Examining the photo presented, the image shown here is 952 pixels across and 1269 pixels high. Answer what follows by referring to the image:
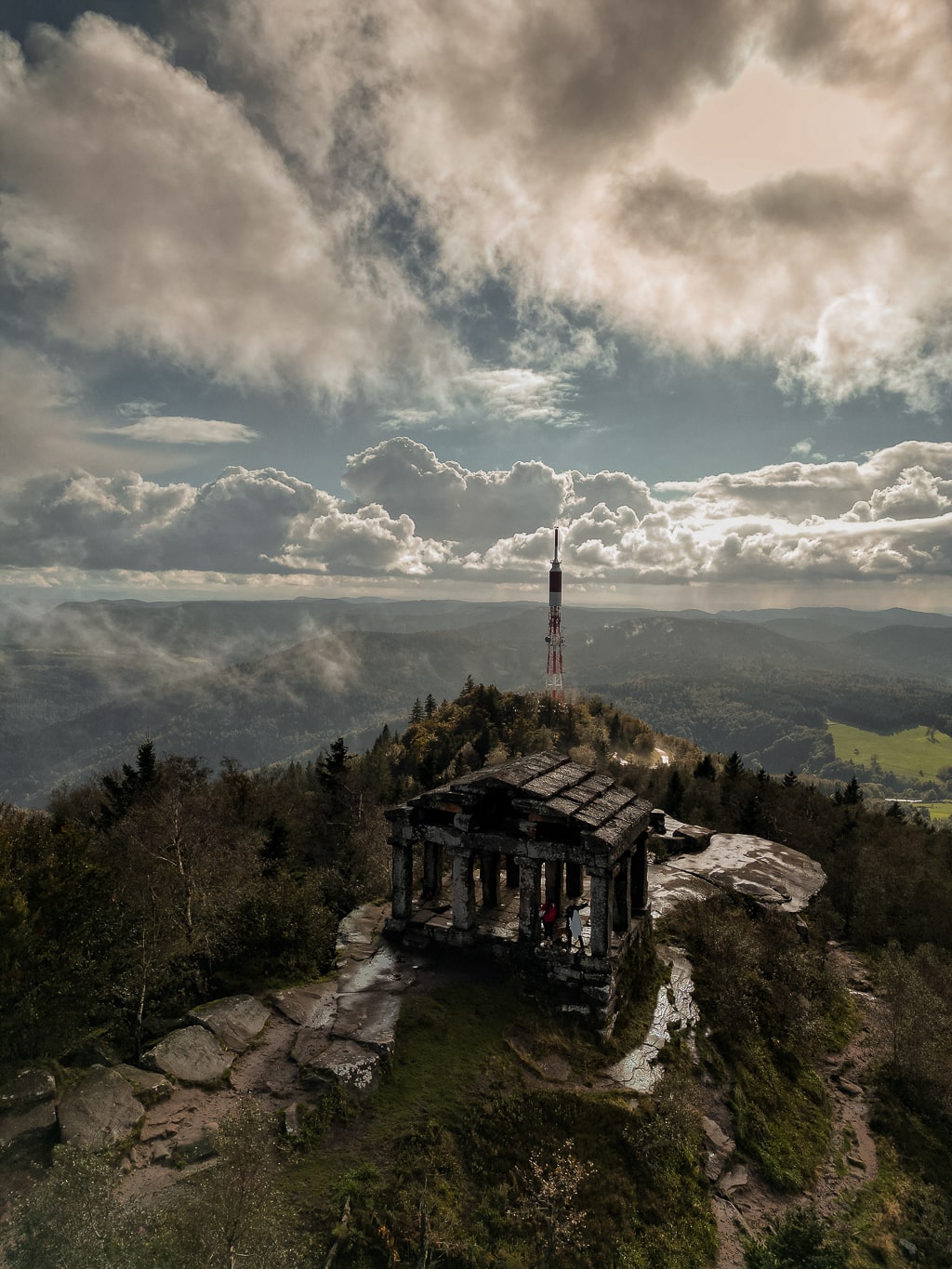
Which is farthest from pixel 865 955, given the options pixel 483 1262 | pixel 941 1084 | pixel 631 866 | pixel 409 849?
pixel 483 1262

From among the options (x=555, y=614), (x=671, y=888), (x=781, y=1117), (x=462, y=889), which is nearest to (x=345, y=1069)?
(x=462, y=889)

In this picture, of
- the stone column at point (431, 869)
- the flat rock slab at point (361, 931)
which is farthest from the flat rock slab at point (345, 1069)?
the stone column at point (431, 869)

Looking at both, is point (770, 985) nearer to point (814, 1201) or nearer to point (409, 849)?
point (814, 1201)

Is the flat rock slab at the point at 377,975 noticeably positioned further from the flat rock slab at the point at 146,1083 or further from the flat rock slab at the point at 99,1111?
the flat rock slab at the point at 99,1111

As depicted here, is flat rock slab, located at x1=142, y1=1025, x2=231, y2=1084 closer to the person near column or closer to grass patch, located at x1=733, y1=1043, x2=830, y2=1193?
the person near column

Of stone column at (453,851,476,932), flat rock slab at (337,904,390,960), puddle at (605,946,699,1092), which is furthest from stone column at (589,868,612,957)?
flat rock slab at (337,904,390,960)
